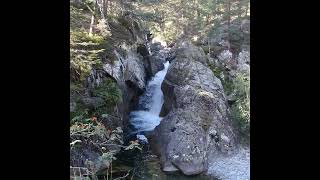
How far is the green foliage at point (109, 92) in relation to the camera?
47.0 ft

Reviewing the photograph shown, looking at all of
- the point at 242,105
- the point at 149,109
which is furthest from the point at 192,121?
the point at 149,109

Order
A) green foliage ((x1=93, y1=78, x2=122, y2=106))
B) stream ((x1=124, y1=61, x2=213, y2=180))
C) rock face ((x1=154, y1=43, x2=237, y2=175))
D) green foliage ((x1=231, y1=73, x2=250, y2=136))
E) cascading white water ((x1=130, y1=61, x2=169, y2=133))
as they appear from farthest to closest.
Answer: cascading white water ((x1=130, y1=61, x2=169, y2=133)), green foliage ((x1=231, y1=73, x2=250, y2=136)), green foliage ((x1=93, y1=78, x2=122, y2=106)), rock face ((x1=154, y1=43, x2=237, y2=175)), stream ((x1=124, y1=61, x2=213, y2=180))

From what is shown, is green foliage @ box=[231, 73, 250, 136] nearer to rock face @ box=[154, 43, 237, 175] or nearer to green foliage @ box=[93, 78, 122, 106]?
rock face @ box=[154, 43, 237, 175]

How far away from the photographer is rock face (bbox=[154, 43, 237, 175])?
1395 centimetres

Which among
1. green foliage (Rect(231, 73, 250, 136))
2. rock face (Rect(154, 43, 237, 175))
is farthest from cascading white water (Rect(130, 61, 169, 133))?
green foliage (Rect(231, 73, 250, 136))

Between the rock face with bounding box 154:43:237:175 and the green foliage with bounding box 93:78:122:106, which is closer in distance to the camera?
the rock face with bounding box 154:43:237:175

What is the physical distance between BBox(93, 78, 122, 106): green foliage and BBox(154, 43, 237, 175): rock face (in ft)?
8.90

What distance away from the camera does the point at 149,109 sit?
19938mm

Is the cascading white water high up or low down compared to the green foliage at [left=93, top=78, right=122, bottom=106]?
down

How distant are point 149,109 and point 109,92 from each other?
18.2 feet

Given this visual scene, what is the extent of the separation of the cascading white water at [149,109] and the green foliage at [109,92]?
9.75 feet
